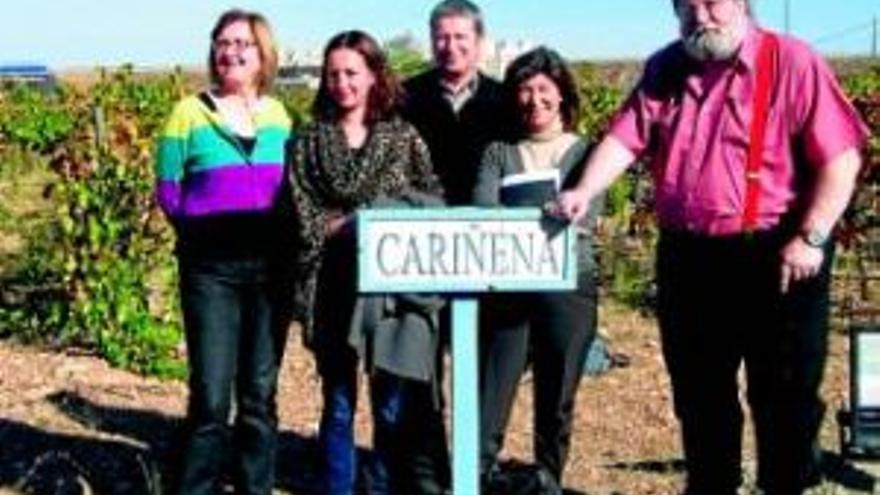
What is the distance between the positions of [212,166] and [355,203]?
0.49 meters

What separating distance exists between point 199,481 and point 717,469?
5.51ft

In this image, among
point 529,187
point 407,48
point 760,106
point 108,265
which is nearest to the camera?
point 760,106

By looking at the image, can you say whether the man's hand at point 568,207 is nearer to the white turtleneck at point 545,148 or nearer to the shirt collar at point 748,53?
the shirt collar at point 748,53

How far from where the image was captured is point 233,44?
5387mm

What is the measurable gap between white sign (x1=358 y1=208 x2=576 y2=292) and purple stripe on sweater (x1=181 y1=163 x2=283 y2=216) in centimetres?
108

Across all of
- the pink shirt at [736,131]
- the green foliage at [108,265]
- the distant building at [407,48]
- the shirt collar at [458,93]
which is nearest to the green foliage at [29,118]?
the distant building at [407,48]

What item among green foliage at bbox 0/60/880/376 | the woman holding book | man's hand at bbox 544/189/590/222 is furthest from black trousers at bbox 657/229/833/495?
green foliage at bbox 0/60/880/376

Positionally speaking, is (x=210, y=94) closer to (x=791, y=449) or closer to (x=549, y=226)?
(x=549, y=226)

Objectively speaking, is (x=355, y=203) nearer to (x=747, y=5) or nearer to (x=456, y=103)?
(x=456, y=103)

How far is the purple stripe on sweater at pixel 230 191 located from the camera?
5.37 meters

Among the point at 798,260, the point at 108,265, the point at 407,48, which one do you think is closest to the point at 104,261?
the point at 108,265

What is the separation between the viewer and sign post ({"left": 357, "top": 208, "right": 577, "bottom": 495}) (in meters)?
4.39

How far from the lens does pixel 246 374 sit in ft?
18.2

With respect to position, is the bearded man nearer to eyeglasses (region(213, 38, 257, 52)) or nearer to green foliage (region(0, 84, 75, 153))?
eyeglasses (region(213, 38, 257, 52))
